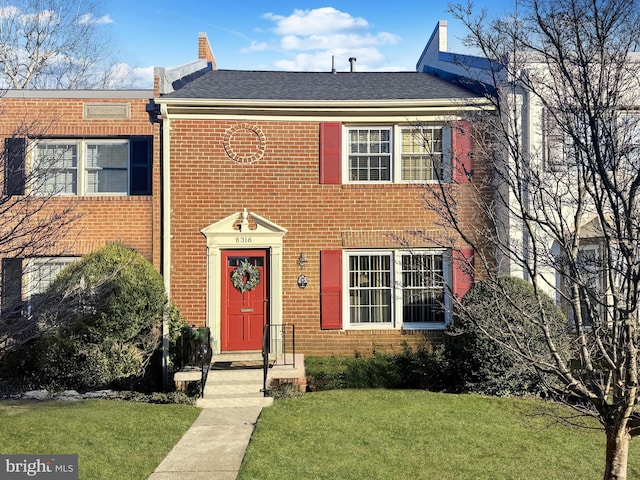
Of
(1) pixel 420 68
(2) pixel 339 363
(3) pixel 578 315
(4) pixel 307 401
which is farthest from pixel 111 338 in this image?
(1) pixel 420 68

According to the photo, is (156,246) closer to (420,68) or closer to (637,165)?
(637,165)

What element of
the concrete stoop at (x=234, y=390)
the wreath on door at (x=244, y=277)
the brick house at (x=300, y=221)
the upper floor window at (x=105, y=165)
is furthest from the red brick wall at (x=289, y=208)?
the concrete stoop at (x=234, y=390)

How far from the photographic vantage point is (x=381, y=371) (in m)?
10.9

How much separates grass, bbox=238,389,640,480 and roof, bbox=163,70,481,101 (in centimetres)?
654

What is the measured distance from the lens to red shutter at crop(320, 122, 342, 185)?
11.9 m

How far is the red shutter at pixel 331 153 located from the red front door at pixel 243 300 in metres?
2.16

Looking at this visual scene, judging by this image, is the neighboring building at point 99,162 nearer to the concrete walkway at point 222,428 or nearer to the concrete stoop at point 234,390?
the concrete stoop at point 234,390

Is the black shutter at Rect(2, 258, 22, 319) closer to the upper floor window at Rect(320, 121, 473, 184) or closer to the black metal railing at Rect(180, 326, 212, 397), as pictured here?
the black metal railing at Rect(180, 326, 212, 397)

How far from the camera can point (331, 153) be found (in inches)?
470

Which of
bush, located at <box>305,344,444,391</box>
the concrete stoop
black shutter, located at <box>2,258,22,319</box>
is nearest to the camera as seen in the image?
black shutter, located at <box>2,258,22,319</box>

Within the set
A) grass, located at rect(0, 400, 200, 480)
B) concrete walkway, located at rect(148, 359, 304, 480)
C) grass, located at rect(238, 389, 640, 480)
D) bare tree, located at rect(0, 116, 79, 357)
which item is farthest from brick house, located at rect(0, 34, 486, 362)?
grass, located at rect(0, 400, 200, 480)

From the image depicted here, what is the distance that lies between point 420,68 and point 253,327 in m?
11.2

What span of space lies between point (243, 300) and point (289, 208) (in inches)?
87.1

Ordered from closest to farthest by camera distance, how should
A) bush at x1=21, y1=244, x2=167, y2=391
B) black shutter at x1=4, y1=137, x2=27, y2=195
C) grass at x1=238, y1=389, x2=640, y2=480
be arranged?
grass at x1=238, y1=389, x2=640, y2=480
black shutter at x1=4, y1=137, x2=27, y2=195
bush at x1=21, y1=244, x2=167, y2=391
